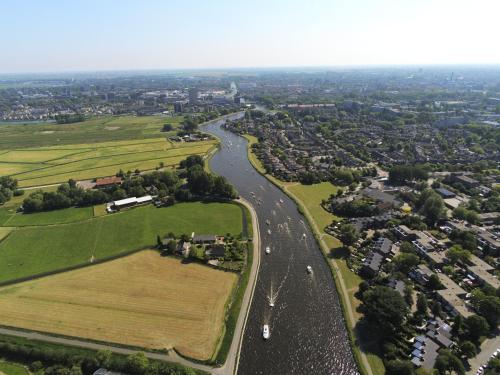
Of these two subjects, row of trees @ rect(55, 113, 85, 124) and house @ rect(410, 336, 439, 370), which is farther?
row of trees @ rect(55, 113, 85, 124)

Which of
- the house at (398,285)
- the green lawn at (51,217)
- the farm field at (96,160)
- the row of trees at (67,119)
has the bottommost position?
the house at (398,285)

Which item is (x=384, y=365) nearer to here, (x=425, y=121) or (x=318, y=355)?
(x=318, y=355)

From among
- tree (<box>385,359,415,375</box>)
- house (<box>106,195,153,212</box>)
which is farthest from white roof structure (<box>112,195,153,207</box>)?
tree (<box>385,359,415,375</box>)

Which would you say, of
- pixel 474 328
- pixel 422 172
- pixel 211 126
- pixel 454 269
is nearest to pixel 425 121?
pixel 422 172

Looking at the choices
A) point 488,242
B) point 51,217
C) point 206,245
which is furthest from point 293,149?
point 51,217

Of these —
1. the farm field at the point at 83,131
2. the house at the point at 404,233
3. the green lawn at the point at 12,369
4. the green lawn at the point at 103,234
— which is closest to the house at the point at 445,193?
the house at the point at 404,233

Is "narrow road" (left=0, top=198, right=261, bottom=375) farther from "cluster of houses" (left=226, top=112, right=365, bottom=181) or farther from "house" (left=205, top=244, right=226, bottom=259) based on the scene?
"cluster of houses" (left=226, top=112, right=365, bottom=181)

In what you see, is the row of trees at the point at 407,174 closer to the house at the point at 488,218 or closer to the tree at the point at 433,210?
the tree at the point at 433,210
